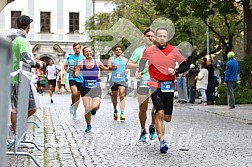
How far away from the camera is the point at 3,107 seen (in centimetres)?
246

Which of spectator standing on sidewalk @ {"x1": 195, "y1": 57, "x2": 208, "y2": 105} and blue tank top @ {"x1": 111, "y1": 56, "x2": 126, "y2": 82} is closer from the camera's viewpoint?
blue tank top @ {"x1": 111, "y1": 56, "x2": 126, "y2": 82}

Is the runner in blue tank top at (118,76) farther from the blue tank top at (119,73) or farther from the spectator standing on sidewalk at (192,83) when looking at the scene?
the spectator standing on sidewalk at (192,83)

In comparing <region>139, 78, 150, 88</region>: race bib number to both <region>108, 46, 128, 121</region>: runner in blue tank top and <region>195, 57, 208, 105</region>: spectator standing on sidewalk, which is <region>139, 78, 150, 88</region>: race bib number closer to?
<region>108, 46, 128, 121</region>: runner in blue tank top

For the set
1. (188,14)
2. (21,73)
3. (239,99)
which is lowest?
(239,99)

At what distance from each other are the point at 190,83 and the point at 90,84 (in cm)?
1432

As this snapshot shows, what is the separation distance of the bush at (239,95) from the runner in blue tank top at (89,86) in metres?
12.3

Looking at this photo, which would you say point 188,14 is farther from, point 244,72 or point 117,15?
point 117,15

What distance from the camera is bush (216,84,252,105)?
76.7 ft

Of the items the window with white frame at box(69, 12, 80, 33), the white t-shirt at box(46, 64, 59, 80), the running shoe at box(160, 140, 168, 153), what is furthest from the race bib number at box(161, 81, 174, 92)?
the window with white frame at box(69, 12, 80, 33)

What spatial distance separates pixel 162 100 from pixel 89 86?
125 inches

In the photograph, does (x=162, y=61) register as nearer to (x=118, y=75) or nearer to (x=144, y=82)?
(x=144, y=82)

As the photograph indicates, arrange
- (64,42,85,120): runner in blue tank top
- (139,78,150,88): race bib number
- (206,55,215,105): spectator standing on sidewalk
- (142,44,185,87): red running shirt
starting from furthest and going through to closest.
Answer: (206,55,215,105): spectator standing on sidewalk → (64,42,85,120): runner in blue tank top → (139,78,150,88): race bib number → (142,44,185,87): red running shirt

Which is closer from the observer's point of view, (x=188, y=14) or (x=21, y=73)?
(x=21, y=73)

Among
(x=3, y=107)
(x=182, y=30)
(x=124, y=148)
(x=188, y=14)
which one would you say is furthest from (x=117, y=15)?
(x=3, y=107)
